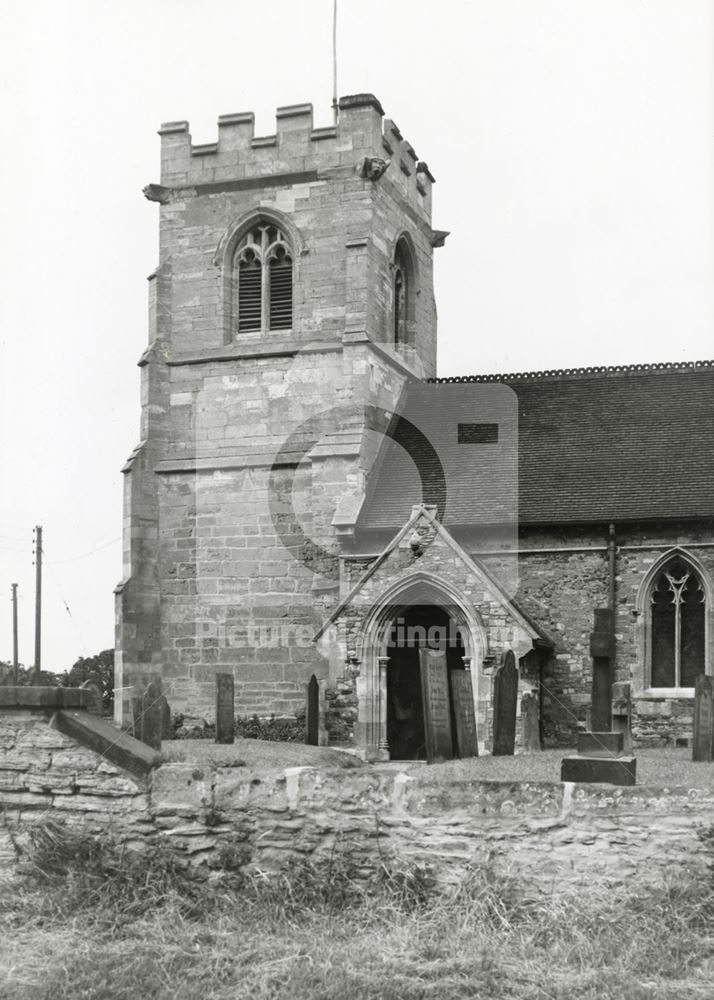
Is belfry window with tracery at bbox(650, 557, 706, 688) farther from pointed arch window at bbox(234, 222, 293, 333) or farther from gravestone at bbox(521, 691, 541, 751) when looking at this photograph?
pointed arch window at bbox(234, 222, 293, 333)

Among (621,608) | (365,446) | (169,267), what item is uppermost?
(169,267)

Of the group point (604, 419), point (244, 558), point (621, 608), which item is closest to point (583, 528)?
point (621, 608)

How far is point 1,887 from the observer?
362 inches

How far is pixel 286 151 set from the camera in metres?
26.0

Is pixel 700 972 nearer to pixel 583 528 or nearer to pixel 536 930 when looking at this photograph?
pixel 536 930

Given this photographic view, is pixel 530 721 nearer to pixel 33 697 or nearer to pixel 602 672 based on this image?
pixel 602 672

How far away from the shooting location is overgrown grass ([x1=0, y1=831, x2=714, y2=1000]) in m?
7.46

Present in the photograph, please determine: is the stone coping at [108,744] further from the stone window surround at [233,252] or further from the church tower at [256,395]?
the stone window surround at [233,252]

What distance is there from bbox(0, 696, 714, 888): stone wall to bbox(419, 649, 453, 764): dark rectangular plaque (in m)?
3.30

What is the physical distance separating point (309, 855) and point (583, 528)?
14.1 m

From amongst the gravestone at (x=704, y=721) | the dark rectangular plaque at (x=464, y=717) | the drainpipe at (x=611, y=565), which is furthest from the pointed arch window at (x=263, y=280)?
the gravestone at (x=704, y=721)

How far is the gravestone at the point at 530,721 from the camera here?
20.1 metres

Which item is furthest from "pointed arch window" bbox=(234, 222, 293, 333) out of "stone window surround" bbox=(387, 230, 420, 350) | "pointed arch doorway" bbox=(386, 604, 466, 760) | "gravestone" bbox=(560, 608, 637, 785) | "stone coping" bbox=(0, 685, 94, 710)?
"stone coping" bbox=(0, 685, 94, 710)

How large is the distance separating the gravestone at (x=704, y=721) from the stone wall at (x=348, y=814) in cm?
483
